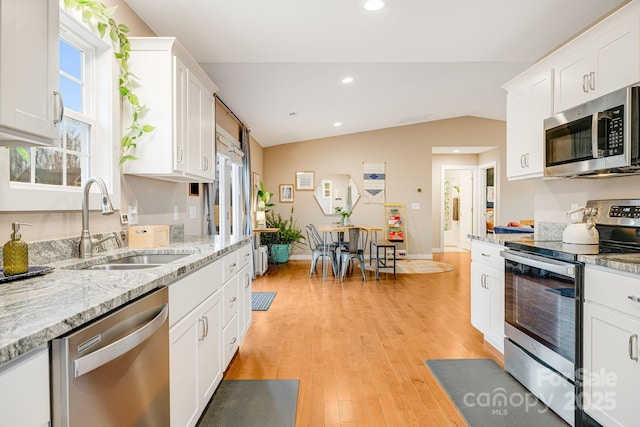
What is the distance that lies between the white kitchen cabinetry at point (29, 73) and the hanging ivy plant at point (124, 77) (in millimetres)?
794

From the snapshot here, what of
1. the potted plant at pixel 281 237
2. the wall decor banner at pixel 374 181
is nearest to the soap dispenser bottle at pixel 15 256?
the potted plant at pixel 281 237

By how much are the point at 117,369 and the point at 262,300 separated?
10.8 ft

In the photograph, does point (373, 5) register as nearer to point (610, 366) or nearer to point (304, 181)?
point (610, 366)

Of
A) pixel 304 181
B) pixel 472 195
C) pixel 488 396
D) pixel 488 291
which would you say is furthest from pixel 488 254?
pixel 472 195

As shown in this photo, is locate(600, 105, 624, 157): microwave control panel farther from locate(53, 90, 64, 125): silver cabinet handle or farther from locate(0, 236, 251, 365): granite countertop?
locate(53, 90, 64, 125): silver cabinet handle

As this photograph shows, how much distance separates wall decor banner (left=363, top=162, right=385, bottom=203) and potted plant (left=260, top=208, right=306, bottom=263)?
68.5 inches

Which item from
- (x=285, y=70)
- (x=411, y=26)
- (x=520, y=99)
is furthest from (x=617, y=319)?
(x=285, y=70)

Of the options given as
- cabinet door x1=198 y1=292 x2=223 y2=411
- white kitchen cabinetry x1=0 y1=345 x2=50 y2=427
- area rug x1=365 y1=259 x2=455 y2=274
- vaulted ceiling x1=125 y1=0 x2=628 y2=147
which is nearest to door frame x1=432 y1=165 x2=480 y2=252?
area rug x1=365 y1=259 x2=455 y2=274

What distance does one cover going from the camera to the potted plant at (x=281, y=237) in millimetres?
6785

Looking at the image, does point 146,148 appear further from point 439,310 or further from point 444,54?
point 439,310

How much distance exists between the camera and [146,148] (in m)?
2.25

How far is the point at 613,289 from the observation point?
60.8 inches

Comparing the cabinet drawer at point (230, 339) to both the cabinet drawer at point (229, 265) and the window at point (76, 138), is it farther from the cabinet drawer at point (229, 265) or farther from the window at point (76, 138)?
the window at point (76, 138)

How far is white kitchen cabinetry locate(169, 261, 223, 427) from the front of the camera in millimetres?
1422
